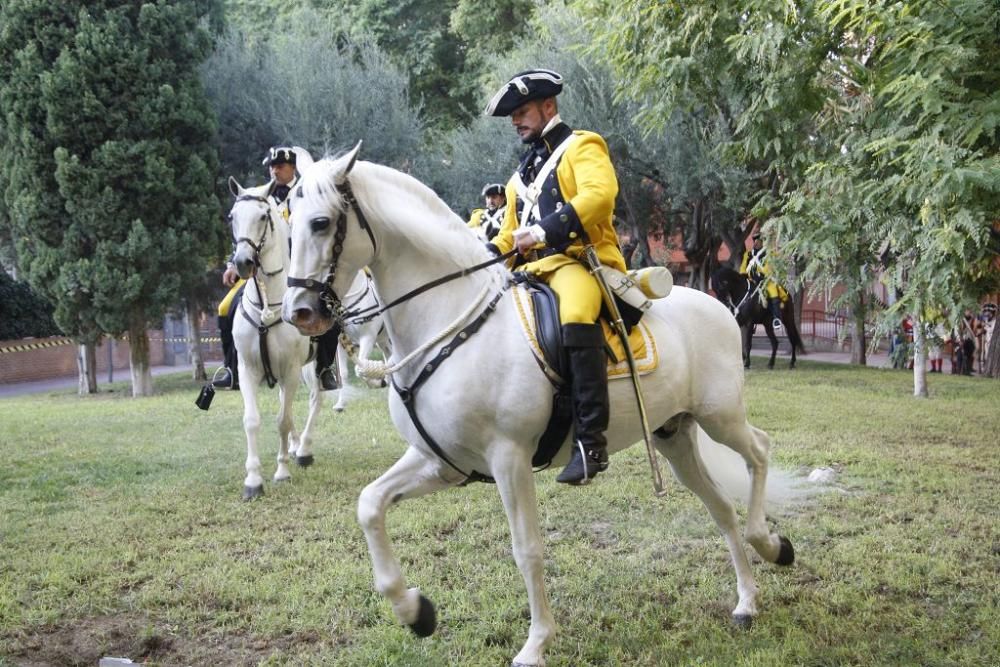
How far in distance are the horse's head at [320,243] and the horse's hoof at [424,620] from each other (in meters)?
1.35

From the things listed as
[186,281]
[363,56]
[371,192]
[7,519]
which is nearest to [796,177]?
[371,192]

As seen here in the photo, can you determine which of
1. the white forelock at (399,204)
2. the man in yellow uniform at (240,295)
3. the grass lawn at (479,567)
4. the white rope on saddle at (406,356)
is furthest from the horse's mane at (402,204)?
the man in yellow uniform at (240,295)

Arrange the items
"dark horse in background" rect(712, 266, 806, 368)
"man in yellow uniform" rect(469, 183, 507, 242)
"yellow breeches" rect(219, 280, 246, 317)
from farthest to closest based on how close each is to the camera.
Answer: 1. "dark horse in background" rect(712, 266, 806, 368)
2. "man in yellow uniform" rect(469, 183, 507, 242)
3. "yellow breeches" rect(219, 280, 246, 317)

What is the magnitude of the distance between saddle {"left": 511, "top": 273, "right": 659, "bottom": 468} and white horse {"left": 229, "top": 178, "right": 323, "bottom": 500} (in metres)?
3.70

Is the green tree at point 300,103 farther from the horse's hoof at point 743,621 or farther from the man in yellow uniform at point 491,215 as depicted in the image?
the horse's hoof at point 743,621

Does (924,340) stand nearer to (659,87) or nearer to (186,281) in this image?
(659,87)

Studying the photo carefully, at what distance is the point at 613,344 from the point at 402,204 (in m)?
1.17

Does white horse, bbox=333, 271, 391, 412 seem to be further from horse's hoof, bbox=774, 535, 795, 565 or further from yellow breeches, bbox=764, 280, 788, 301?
yellow breeches, bbox=764, 280, 788, 301

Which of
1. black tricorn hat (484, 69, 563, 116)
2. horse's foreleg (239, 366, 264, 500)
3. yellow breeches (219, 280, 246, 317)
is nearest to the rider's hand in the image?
black tricorn hat (484, 69, 563, 116)

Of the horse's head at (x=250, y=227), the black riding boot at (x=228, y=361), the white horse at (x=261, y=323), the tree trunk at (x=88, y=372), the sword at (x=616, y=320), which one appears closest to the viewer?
the sword at (x=616, y=320)

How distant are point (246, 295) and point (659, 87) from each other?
17.0 ft

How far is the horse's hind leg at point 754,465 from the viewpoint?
4532 millimetres

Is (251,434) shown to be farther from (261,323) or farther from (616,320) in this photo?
(616,320)

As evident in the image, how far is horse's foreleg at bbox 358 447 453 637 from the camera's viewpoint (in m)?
3.87
